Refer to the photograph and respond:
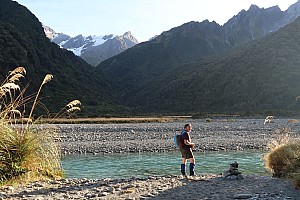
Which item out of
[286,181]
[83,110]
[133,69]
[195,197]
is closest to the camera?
[195,197]

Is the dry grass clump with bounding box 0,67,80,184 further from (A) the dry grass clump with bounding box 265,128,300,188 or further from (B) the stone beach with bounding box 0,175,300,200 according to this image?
(A) the dry grass clump with bounding box 265,128,300,188

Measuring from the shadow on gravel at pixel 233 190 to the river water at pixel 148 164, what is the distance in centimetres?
380

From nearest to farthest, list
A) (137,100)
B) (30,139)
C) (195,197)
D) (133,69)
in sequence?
1. (195,197)
2. (30,139)
3. (137,100)
4. (133,69)

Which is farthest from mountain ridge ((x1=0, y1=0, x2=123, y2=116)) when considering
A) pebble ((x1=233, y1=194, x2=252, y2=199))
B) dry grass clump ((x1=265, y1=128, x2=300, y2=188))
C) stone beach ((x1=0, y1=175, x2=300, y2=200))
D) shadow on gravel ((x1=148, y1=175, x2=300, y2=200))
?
pebble ((x1=233, y1=194, x2=252, y2=199))

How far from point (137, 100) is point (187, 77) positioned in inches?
722

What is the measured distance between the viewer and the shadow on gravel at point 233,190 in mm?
7488

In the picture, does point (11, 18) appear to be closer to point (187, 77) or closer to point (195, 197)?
point (187, 77)

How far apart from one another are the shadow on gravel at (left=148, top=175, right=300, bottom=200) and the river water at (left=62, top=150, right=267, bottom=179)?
12.5 feet

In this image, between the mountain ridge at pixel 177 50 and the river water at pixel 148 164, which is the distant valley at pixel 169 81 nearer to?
the mountain ridge at pixel 177 50

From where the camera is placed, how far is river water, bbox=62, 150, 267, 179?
44.6ft

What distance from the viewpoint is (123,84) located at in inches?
5453

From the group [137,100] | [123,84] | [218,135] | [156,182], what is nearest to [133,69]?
[123,84]

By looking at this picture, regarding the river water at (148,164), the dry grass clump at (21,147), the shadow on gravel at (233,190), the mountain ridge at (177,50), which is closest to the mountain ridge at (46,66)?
the mountain ridge at (177,50)

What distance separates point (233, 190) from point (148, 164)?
26.3 ft
